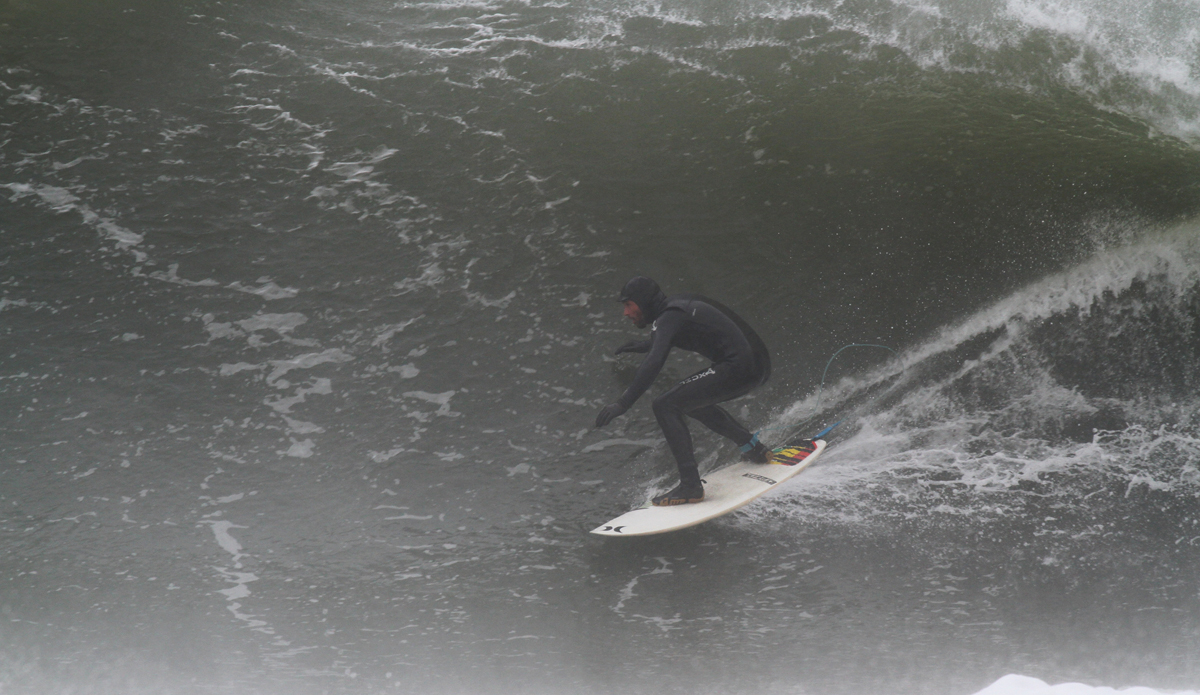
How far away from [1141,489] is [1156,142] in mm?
2260

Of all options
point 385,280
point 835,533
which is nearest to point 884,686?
point 835,533

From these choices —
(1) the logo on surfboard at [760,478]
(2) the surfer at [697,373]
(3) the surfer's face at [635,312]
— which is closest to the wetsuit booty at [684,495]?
(2) the surfer at [697,373]

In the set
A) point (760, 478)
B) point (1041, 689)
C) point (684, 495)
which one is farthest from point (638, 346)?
point (1041, 689)

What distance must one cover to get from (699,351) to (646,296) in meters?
0.47

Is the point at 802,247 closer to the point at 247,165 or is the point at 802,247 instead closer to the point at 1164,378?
the point at 1164,378

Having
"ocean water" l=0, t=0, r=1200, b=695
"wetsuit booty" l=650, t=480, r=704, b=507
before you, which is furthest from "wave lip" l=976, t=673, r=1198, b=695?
"wetsuit booty" l=650, t=480, r=704, b=507

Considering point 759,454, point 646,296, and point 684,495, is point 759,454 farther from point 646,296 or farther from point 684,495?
point 646,296

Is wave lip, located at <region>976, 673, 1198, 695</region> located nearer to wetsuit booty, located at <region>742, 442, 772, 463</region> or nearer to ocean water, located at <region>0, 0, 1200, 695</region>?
ocean water, located at <region>0, 0, 1200, 695</region>

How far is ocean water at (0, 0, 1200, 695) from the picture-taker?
4.34 m

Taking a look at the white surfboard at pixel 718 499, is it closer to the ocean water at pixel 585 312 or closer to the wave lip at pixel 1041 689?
the ocean water at pixel 585 312

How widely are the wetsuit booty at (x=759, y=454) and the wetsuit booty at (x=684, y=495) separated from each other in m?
0.36

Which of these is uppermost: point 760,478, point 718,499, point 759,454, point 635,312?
point 635,312

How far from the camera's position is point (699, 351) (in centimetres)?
377

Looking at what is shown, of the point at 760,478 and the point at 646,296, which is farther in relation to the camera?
the point at 760,478
